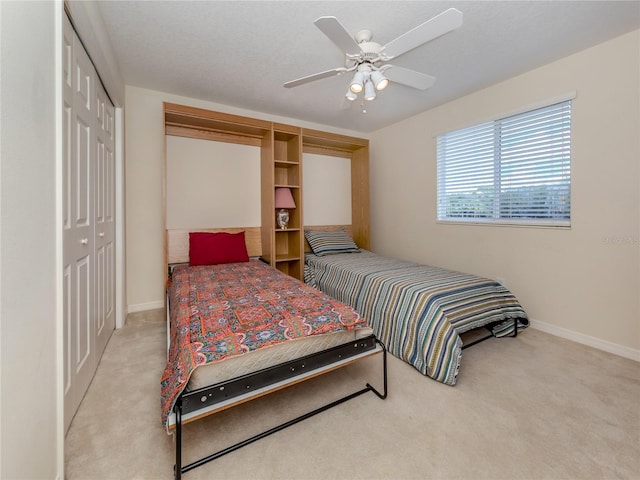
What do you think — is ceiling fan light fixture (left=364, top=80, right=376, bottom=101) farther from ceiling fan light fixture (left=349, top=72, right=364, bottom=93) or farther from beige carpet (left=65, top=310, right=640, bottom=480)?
beige carpet (left=65, top=310, right=640, bottom=480)

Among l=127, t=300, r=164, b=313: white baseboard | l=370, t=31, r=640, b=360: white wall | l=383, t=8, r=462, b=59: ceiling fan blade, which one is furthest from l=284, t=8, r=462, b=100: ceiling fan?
l=127, t=300, r=164, b=313: white baseboard

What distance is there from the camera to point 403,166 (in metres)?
4.00

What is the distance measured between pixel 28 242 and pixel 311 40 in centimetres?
212

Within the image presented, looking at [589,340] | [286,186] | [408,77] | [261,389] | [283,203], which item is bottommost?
[589,340]

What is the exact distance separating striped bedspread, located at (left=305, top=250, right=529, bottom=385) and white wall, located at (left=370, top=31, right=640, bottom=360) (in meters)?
0.47

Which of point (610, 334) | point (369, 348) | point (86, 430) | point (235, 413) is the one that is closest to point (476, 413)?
point (369, 348)

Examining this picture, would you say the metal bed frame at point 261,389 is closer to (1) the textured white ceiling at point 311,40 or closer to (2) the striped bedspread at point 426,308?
(2) the striped bedspread at point 426,308

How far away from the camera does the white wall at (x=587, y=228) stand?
2.13 metres

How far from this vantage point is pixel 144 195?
3.04 meters

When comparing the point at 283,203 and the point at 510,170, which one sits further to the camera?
the point at 283,203

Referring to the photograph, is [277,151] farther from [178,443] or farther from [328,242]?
[178,443]


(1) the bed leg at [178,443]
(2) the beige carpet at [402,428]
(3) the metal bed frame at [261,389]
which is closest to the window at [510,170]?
(2) the beige carpet at [402,428]

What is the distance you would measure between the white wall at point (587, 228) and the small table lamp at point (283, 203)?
6.85 ft

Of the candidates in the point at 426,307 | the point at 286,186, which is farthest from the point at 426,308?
the point at 286,186
